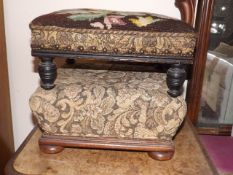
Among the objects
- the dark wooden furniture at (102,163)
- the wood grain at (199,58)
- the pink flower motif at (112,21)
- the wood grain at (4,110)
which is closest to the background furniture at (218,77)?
the wood grain at (199,58)

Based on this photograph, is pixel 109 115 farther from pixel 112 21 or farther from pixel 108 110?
pixel 112 21

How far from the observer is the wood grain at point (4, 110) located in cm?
114

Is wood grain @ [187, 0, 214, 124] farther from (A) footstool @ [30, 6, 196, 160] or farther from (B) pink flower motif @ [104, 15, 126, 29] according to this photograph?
(B) pink flower motif @ [104, 15, 126, 29]

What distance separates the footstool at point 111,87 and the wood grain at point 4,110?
1.34 feet

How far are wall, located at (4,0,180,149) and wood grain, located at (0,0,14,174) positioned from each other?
1.4 inches

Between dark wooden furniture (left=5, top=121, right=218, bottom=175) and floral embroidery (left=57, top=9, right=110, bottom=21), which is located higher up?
floral embroidery (left=57, top=9, right=110, bottom=21)

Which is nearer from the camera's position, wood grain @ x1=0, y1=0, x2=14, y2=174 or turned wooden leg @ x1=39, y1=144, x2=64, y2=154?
turned wooden leg @ x1=39, y1=144, x2=64, y2=154

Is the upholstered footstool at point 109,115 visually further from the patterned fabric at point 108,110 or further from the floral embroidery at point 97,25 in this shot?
the floral embroidery at point 97,25

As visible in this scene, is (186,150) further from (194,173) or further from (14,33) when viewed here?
(14,33)

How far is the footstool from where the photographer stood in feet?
2.37

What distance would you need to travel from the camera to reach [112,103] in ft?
2.52

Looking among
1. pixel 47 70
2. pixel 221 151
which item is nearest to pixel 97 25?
pixel 47 70

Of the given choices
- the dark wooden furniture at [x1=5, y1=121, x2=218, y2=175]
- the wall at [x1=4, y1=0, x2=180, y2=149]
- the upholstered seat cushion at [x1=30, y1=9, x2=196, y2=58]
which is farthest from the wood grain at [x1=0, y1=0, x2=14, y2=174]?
the upholstered seat cushion at [x1=30, y1=9, x2=196, y2=58]

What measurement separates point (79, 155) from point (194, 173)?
31 cm
